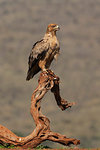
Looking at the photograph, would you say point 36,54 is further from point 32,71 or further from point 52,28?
point 52,28

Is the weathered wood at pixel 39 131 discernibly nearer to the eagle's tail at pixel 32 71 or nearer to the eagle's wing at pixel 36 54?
the eagle's wing at pixel 36 54

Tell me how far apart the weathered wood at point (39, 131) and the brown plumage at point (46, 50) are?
0.61 meters

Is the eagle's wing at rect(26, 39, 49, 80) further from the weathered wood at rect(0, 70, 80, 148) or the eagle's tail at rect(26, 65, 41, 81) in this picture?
the weathered wood at rect(0, 70, 80, 148)

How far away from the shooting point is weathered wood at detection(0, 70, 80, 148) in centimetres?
803

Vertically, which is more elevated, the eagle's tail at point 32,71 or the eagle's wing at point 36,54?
the eagle's wing at point 36,54

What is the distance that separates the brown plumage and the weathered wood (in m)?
0.61

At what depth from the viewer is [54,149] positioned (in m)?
7.73

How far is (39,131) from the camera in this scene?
321 inches

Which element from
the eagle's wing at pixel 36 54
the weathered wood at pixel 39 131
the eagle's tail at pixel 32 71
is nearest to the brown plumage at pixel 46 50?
the eagle's wing at pixel 36 54

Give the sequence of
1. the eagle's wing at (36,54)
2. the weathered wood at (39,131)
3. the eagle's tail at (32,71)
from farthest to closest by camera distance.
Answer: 1. the eagle's tail at (32,71)
2. the eagle's wing at (36,54)
3. the weathered wood at (39,131)

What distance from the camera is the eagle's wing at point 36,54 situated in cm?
928

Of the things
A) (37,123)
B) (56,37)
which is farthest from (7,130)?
(56,37)

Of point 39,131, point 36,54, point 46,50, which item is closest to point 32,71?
point 36,54

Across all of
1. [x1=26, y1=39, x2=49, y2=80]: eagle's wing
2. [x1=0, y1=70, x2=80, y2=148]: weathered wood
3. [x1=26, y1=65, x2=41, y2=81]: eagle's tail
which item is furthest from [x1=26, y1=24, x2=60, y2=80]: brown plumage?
[x1=0, y1=70, x2=80, y2=148]: weathered wood
